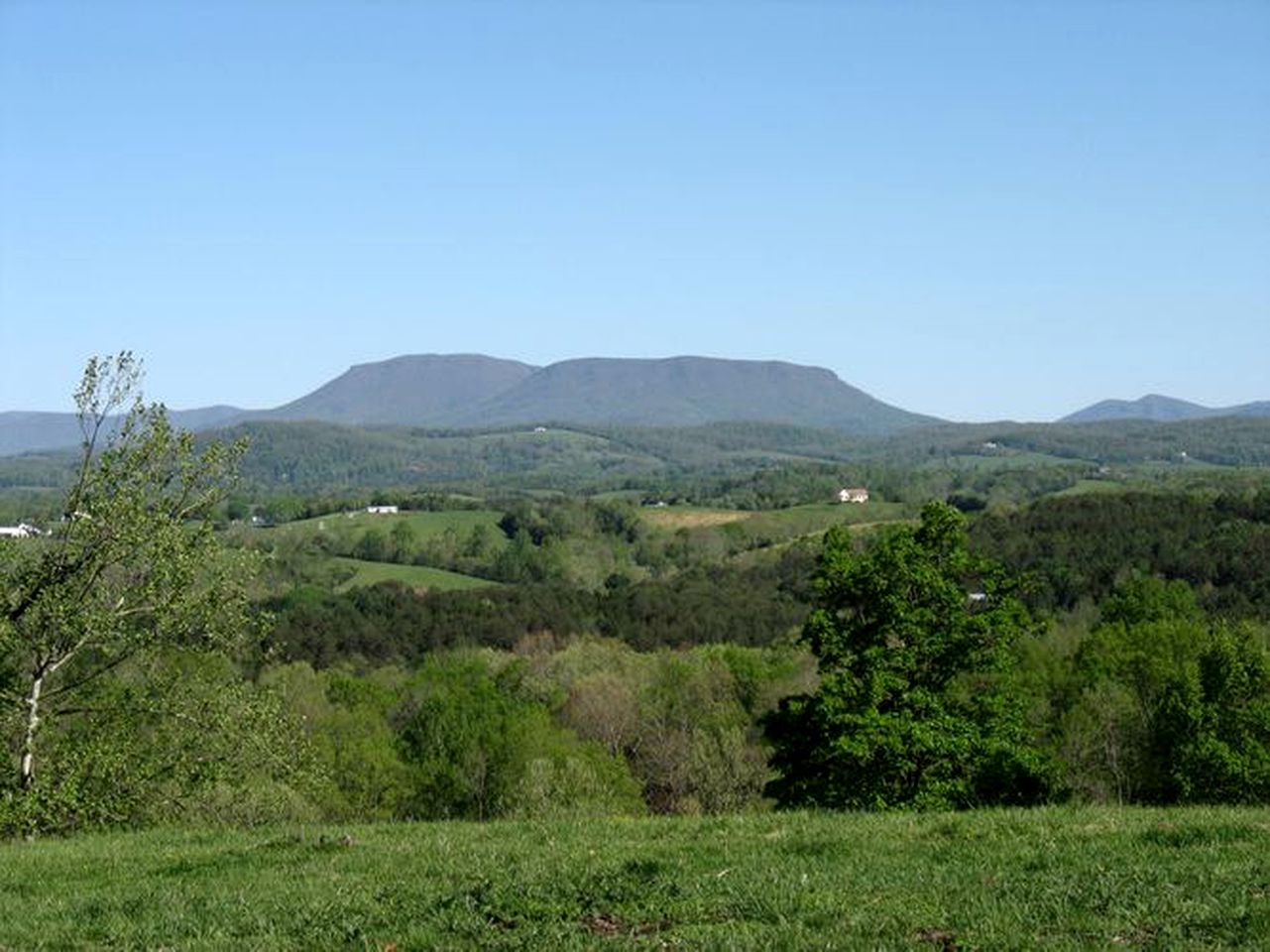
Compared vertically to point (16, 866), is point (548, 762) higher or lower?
lower

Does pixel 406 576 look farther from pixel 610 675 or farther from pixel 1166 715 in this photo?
pixel 1166 715

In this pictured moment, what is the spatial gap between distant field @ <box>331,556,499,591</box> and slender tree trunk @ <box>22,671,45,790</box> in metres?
119

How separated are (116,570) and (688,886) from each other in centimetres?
1569

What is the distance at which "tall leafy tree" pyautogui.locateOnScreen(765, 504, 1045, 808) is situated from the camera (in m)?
32.1

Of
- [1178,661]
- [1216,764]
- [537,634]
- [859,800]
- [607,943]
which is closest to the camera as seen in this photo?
[607,943]

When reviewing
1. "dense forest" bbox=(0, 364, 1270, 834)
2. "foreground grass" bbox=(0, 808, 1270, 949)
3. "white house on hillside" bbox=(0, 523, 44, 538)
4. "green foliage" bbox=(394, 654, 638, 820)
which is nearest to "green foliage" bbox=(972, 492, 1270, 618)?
"dense forest" bbox=(0, 364, 1270, 834)

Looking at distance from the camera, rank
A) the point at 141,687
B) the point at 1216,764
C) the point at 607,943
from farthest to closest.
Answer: the point at 1216,764, the point at 141,687, the point at 607,943

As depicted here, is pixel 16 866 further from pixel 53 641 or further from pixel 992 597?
pixel 992 597

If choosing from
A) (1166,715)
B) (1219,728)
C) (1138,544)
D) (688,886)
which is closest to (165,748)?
(688,886)

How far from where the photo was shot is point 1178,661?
58.8 metres

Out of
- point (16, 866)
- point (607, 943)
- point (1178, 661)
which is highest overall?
point (607, 943)

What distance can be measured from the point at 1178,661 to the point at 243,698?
45743 millimetres

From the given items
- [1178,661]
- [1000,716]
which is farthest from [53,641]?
[1178,661]

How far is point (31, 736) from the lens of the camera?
77.4ft
